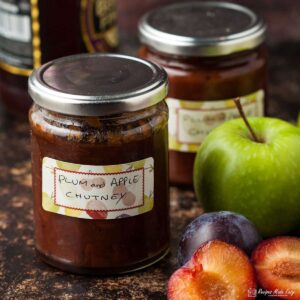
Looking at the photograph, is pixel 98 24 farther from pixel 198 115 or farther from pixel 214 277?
pixel 214 277

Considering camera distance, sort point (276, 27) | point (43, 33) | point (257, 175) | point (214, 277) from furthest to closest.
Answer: point (276, 27)
point (43, 33)
point (257, 175)
point (214, 277)

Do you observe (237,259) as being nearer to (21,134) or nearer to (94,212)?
(94,212)

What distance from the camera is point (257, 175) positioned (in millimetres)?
1239

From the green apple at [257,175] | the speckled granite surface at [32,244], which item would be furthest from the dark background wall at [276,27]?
the green apple at [257,175]

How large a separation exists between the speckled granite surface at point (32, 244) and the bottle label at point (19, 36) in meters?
0.12

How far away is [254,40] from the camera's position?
1.40 metres

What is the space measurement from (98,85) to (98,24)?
509 mm

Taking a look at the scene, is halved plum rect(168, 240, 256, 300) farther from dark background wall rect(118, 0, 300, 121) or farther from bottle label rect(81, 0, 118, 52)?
dark background wall rect(118, 0, 300, 121)

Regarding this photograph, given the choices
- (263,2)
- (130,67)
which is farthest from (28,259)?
(263,2)

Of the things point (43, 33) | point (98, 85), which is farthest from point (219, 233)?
point (43, 33)

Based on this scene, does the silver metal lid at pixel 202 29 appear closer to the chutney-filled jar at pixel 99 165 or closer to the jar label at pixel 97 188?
the chutney-filled jar at pixel 99 165

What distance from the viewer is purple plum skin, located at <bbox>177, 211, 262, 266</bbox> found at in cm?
114

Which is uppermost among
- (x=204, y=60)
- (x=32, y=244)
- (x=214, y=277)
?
(x=204, y=60)

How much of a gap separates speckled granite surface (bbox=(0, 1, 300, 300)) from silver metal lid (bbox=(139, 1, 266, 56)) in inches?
9.2
